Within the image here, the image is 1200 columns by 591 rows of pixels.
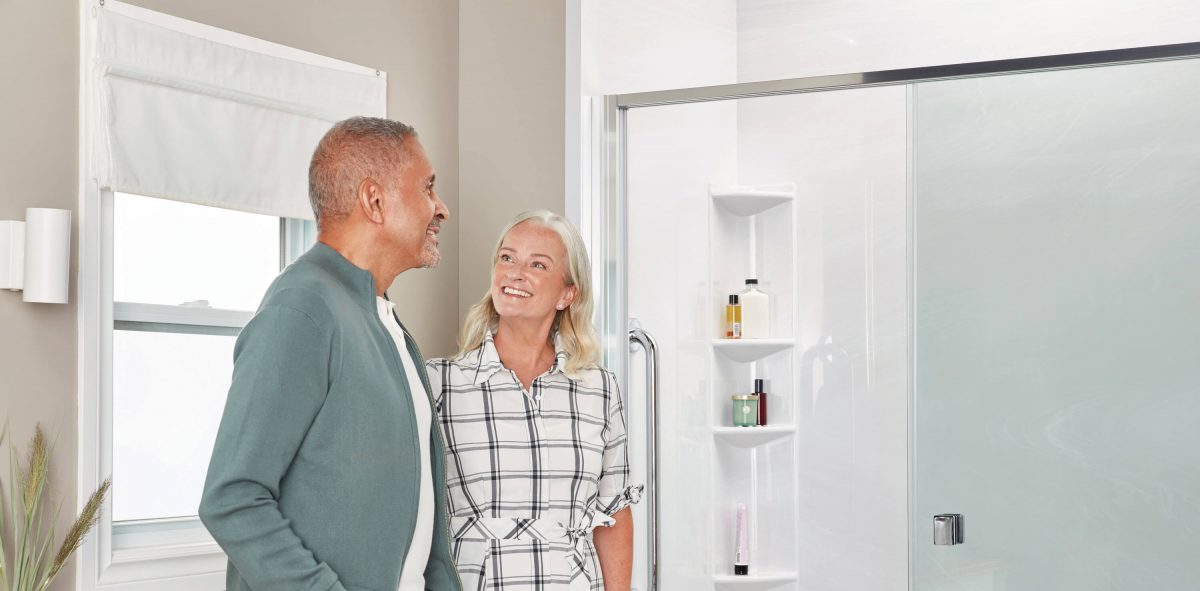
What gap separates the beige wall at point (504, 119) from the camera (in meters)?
2.44

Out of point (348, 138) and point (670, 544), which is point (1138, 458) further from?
point (348, 138)

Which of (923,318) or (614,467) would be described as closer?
(614,467)

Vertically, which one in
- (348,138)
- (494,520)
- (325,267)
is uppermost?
(348,138)

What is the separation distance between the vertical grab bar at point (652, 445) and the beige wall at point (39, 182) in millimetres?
1044

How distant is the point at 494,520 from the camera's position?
5.47ft

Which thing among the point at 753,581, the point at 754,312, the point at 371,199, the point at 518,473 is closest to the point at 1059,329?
the point at 754,312

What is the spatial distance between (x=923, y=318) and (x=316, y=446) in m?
1.19

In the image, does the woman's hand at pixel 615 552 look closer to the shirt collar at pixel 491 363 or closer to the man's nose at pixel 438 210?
the shirt collar at pixel 491 363

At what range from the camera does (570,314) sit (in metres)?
1.82

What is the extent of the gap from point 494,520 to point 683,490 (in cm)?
63

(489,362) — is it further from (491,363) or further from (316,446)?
(316,446)

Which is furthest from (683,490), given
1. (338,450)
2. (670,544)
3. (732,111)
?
(338,450)

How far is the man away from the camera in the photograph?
1.21 m

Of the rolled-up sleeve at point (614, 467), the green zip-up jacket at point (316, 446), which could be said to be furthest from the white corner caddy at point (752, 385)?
the green zip-up jacket at point (316, 446)
